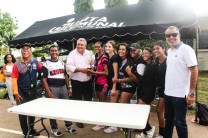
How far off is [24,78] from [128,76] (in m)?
2.01

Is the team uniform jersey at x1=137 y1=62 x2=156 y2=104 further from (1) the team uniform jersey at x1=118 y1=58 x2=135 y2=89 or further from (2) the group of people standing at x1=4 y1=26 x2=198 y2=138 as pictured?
(1) the team uniform jersey at x1=118 y1=58 x2=135 y2=89

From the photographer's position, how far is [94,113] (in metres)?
2.09

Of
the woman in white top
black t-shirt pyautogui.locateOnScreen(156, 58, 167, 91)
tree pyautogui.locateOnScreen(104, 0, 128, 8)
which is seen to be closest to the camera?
black t-shirt pyautogui.locateOnScreen(156, 58, 167, 91)

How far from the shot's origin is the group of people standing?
7.06 feet

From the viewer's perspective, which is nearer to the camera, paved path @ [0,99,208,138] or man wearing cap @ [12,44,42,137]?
man wearing cap @ [12,44,42,137]

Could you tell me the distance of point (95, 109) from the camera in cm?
228

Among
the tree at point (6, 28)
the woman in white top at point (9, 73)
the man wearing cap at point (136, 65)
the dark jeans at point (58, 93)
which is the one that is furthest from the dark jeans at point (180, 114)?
the tree at point (6, 28)

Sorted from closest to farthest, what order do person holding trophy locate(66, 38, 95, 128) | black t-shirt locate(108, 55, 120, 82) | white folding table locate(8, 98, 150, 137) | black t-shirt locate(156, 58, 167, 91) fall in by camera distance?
white folding table locate(8, 98, 150, 137) → black t-shirt locate(156, 58, 167, 91) → black t-shirt locate(108, 55, 120, 82) → person holding trophy locate(66, 38, 95, 128)

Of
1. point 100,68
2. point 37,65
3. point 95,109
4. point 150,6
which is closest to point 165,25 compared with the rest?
point 150,6

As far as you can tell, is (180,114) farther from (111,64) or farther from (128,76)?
(111,64)


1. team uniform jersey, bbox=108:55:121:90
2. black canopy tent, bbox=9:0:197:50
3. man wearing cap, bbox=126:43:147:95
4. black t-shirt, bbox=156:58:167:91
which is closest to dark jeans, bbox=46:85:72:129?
team uniform jersey, bbox=108:55:121:90

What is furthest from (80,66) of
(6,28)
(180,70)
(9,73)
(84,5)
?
(6,28)

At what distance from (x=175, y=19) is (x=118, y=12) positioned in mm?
2366

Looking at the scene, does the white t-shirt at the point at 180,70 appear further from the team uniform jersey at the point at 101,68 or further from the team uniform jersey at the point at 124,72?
the team uniform jersey at the point at 101,68
